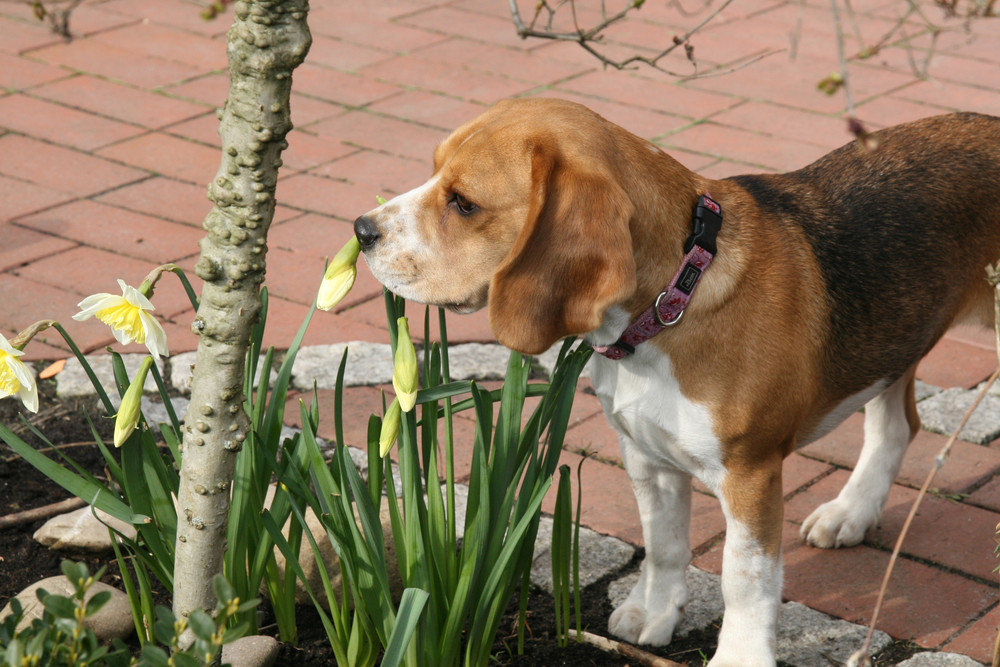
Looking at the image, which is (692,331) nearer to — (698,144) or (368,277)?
(368,277)

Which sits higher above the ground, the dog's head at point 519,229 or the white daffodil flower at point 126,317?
the dog's head at point 519,229

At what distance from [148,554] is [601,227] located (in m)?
1.25

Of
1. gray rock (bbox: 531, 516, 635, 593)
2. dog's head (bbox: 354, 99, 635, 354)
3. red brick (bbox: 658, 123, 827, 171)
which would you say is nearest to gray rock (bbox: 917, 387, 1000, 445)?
gray rock (bbox: 531, 516, 635, 593)

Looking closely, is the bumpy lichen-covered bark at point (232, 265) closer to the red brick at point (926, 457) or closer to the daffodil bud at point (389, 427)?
the daffodil bud at point (389, 427)

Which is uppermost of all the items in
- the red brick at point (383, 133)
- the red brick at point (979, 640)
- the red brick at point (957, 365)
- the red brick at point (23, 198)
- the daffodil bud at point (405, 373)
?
the daffodil bud at point (405, 373)

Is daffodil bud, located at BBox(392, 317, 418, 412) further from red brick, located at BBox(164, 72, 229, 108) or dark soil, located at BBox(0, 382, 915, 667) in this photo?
red brick, located at BBox(164, 72, 229, 108)

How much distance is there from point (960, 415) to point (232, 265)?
2858 millimetres

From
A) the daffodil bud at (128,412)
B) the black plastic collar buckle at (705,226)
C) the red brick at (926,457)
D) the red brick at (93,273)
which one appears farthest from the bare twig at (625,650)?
the red brick at (93,273)

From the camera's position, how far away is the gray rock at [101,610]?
2.79 meters

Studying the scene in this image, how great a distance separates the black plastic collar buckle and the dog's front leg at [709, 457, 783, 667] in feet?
1.66

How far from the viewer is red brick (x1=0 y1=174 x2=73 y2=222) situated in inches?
217

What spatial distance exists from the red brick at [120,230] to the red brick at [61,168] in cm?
23

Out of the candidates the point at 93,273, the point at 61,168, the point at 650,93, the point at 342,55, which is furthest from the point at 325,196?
the point at 650,93

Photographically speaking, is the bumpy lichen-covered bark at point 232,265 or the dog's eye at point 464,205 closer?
the bumpy lichen-covered bark at point 232,265
